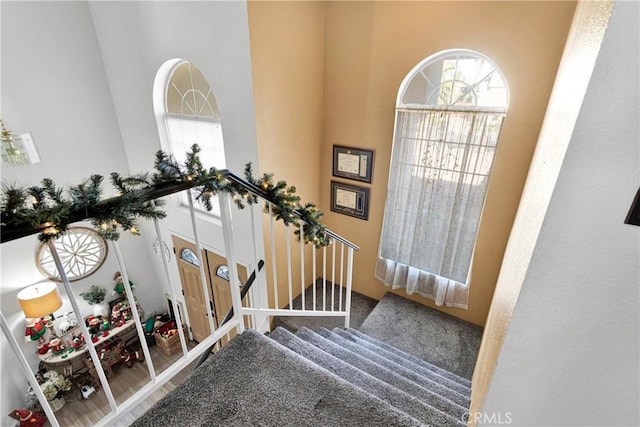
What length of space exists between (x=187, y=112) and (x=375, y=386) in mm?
3405

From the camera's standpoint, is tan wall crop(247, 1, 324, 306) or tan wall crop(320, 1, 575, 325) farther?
tan wall crop(247, 1, 324, 306)

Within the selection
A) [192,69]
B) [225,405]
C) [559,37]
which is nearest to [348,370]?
[225,405]

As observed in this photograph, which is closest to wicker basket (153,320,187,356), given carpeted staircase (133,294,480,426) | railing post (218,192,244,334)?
railing post (218,192,244,334)

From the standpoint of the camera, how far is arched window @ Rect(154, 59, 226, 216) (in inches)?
130

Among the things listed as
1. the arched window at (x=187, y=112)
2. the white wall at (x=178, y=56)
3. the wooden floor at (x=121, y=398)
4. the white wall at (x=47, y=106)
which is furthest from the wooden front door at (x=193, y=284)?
the white wall at (x=47, y=106)

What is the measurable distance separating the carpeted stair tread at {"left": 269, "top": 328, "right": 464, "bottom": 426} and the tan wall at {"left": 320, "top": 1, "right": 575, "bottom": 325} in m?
1.84

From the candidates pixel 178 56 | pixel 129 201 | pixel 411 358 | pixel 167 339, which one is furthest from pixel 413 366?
pixel 167 339

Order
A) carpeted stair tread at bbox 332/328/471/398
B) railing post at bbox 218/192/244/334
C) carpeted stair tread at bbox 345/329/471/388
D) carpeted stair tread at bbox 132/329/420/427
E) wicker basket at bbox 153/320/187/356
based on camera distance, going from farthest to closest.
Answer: wicker basket at bbox 153/320/187/356
carpeted stair tread at bbox 345/329/471/388
carpeted stair tread at bbox 332/328/471/398
railing post at bbox 218/192/244/334
carpeted stair tread at bbox 132/329/420/427

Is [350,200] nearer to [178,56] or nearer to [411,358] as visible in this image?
[411,358]

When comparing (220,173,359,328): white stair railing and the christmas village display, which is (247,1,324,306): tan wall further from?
the christmas village display

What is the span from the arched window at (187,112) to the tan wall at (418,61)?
1.25 metres

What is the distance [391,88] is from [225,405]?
289cm

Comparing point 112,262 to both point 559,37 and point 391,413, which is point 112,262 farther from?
point 559,37

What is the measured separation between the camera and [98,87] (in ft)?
13.0
